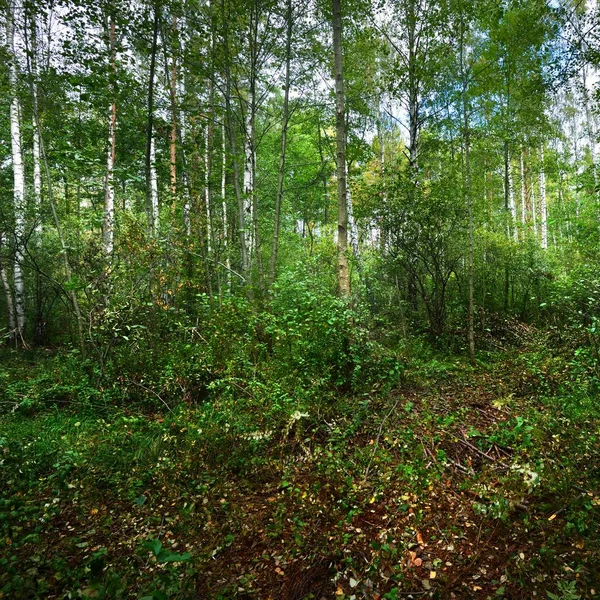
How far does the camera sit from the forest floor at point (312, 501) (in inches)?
93.5

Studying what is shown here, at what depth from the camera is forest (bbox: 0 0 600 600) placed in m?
2.57

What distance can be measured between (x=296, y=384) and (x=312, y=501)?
1814 millimetres

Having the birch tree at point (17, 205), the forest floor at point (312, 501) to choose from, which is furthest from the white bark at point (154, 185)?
the forest floor at point (312, 501)

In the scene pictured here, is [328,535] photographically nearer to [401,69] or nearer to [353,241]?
[353,241]

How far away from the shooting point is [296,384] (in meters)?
4.87

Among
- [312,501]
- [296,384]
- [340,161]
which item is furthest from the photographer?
[340,161]

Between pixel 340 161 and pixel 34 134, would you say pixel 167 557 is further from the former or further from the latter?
pixel 34 134

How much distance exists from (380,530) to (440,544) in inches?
18.6

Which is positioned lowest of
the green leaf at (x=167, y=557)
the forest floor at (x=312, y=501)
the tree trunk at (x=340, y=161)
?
the forest floor at (x=312, y=501)

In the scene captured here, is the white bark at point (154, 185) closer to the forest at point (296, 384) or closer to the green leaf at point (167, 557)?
the forest at point (296, 384)

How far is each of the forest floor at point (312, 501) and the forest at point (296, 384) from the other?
2 centimetres

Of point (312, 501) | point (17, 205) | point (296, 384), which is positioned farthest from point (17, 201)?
point (312, 501)

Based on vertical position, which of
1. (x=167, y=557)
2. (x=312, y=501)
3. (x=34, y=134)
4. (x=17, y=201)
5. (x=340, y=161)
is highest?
(x=34, y=134)

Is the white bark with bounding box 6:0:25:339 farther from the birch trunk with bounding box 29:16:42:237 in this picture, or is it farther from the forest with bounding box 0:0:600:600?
the birch trunk with bounding box 29:16:42:237
